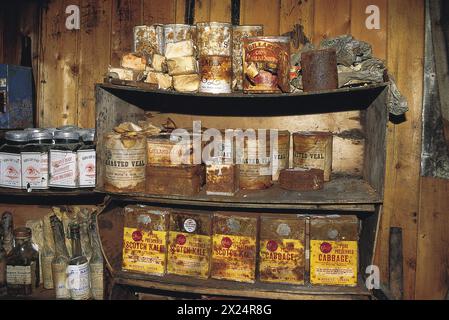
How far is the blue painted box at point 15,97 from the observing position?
2.04 meters

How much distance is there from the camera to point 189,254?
1.85 m

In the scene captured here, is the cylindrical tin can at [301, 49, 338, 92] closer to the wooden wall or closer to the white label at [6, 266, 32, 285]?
the wooden wall

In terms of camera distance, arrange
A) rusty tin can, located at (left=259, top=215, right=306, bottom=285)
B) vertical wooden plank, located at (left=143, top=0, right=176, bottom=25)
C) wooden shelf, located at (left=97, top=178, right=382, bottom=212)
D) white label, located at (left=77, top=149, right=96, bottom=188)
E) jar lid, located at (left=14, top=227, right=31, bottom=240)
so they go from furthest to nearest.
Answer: vertical wooden plank, located at (left=143, top=0, right=176, bottom=25) < jar lid, located at (left=14, top=227, right=31, bottom=240) < white label, located at (left=77, top=149, right=96, bottom=188) < rusty tin can, located at (left=259, top=215, right=306, bottom=285) < wooden shelf, located at (left=97, top=178, right=382, bottom=212)

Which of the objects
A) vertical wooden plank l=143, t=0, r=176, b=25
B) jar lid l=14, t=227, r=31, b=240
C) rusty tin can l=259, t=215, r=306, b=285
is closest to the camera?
rusty tin can l=259, t=215, r=306, b=285

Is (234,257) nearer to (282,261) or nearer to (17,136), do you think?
(282,261)

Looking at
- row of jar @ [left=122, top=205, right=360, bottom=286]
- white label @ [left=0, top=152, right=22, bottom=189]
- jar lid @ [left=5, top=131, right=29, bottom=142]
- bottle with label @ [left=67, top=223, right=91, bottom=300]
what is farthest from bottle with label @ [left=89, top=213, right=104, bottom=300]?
jar lid @ [left=5, top=131, right=29, bottom=142]

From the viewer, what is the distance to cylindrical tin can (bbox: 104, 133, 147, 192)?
176cm

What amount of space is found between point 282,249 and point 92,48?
1407 mm

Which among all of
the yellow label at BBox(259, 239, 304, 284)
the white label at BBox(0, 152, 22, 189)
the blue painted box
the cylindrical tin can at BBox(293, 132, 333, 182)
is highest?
the blue painted box

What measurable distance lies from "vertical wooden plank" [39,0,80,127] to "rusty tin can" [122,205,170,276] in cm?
75

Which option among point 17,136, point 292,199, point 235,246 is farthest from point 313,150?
point 17,136

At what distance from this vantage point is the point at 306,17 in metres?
2.05

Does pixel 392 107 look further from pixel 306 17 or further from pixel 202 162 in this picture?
pixel 202 162

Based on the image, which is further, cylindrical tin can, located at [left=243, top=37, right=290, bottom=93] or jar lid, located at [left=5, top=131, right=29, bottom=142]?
jar lid, located at [left=5, top=131, right=29, bottom=142]
